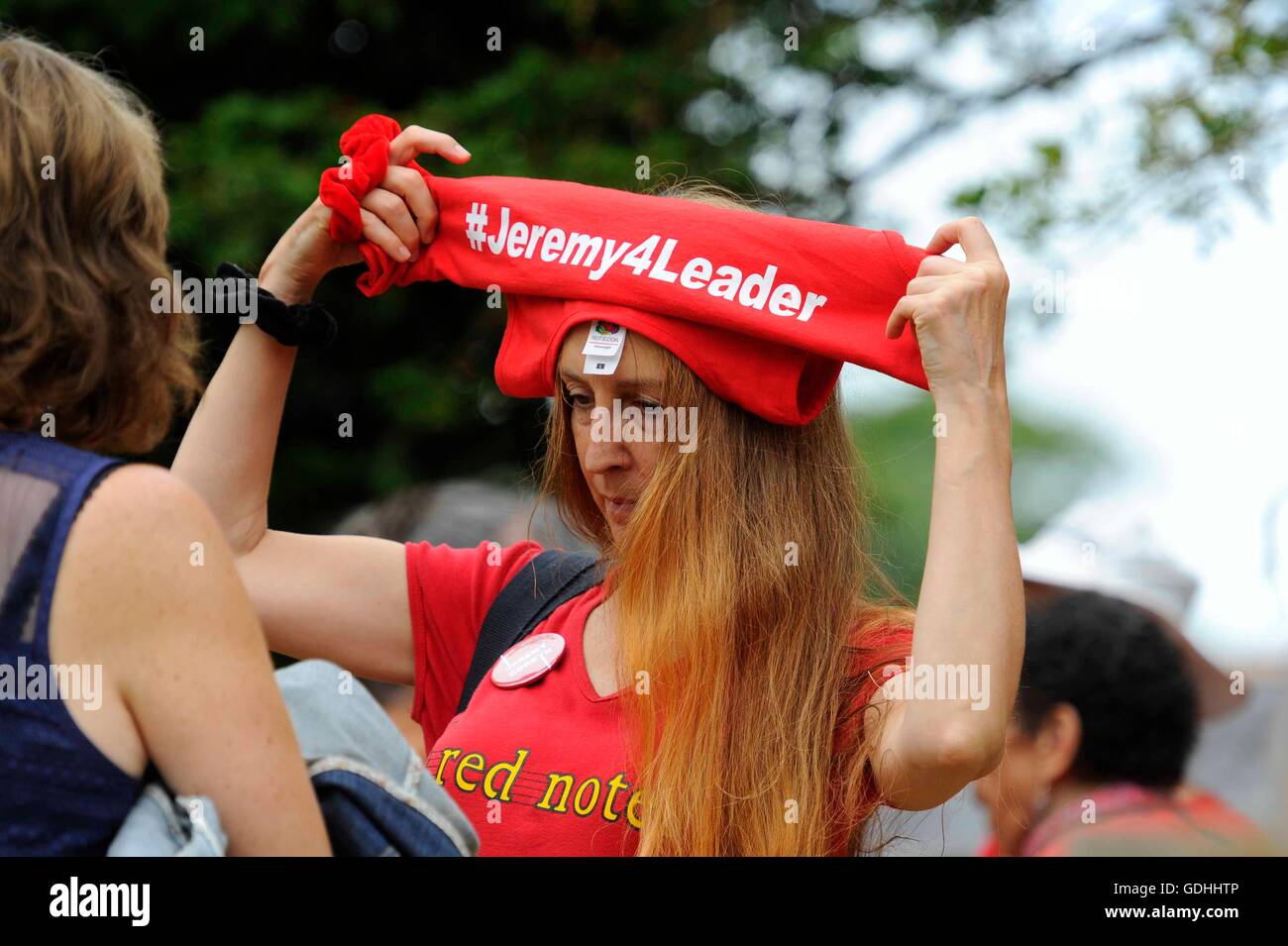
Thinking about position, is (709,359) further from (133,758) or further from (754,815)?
(133,758)

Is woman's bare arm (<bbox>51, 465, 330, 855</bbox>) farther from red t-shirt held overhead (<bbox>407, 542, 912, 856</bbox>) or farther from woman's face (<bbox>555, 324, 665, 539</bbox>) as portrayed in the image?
woman's face (<bbox>555, 324, 665, 539</bbox>)

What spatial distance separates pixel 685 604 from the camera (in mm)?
2184

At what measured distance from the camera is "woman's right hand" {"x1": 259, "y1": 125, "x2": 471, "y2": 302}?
2422mm

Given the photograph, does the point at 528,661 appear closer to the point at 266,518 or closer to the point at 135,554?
the point at 266,518

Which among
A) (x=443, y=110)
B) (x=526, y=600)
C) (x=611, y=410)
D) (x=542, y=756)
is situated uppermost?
(x=443, y=110)

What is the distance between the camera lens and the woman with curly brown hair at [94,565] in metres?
1.28

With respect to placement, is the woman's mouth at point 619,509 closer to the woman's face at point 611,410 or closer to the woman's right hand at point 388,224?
the woman's face at point 611,410

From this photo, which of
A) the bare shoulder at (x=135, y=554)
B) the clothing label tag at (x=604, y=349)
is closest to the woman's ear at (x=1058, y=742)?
the clothing label tag at (x=604, y=349)

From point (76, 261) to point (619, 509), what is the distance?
109 centimetres

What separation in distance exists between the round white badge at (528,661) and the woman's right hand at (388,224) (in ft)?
2.27

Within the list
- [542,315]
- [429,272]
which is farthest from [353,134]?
[542,315]

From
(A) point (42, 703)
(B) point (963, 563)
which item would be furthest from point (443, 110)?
(A) point (42, 703)

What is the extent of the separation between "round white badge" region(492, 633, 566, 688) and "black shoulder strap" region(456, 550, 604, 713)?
0.16 ft

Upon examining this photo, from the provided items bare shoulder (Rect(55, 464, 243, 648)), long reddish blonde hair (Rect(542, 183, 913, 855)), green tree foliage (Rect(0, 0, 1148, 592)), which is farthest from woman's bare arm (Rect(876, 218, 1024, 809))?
green tree foliage (Rect(0, 0, 1148, 592))
